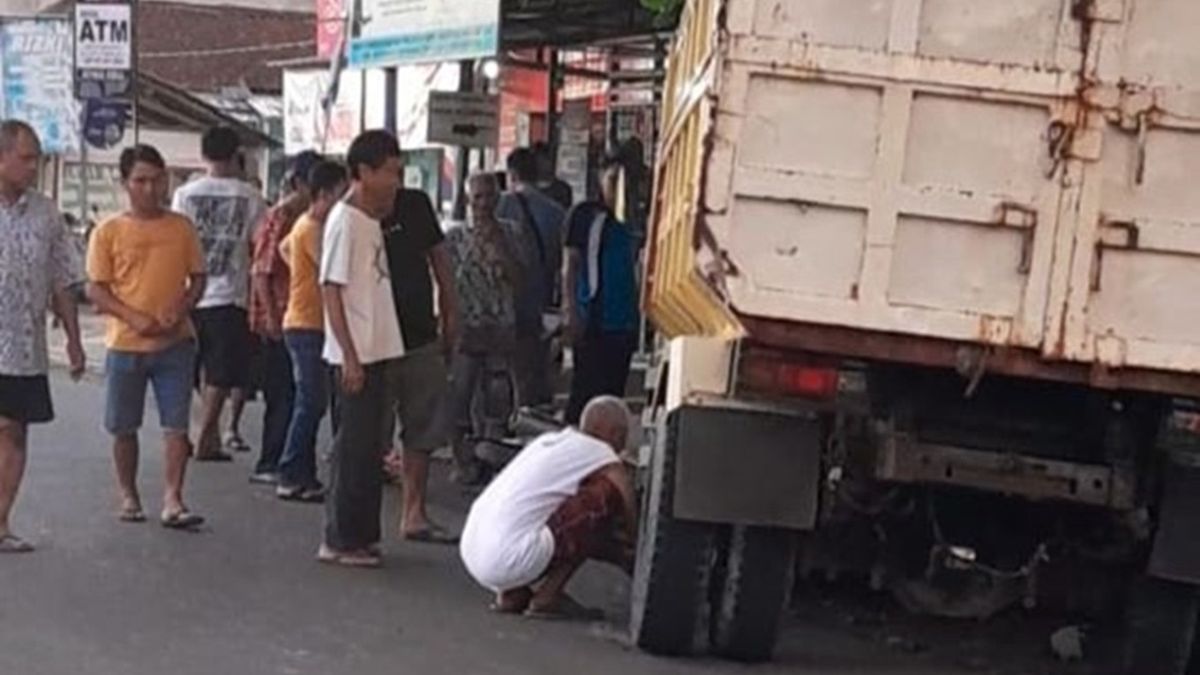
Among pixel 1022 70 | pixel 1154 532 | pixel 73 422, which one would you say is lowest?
pixel 73 422

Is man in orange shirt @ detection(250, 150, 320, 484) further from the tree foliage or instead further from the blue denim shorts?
the tree foliage

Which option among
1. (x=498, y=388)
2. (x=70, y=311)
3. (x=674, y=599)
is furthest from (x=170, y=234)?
(x=674, y=599)

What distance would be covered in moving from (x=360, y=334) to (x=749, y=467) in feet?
7.90

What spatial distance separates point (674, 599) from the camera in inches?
304

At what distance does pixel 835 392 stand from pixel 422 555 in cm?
316

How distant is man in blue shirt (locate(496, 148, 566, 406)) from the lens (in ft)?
40.1

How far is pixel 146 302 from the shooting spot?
9.84 meters

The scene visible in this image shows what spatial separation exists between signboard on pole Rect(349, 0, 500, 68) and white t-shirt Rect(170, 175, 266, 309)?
2561 mm

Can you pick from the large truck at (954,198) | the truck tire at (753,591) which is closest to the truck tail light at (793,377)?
the large truck at (954,198)

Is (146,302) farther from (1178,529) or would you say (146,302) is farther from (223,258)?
(1178,529)

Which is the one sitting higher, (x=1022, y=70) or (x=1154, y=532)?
(x=1022, y=70)

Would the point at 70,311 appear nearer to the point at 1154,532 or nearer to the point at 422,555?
the point at 422,555

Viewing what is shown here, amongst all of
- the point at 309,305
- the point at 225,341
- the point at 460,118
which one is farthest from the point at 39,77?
the point at 309,305

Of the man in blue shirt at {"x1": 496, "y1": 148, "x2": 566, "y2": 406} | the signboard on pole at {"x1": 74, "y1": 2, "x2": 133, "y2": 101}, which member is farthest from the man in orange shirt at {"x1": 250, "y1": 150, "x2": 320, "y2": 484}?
the signboard on pole at {"x1": 74, "y1": 2, "x2": 133, "y2": 101}
